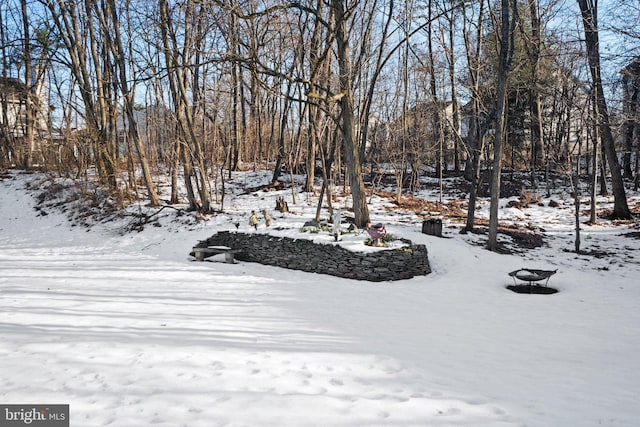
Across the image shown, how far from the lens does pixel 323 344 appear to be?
4184 millimetres

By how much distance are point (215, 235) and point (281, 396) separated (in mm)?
8313

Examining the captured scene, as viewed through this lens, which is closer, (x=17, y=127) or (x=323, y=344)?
(x=323, y=344)

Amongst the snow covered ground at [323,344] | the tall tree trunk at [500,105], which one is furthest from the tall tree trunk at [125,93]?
the tall tree trunk at [500,105]

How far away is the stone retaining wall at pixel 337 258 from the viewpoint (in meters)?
7.98

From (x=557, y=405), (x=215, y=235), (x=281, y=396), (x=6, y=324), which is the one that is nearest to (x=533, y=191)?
(x=215, y=235)

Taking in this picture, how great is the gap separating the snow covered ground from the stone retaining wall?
36cm

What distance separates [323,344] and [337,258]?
4208 millimetres

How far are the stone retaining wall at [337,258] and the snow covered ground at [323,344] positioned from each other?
0.36 meters

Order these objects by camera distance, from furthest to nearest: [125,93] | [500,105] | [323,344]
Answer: [125,93] → [500,105] → [323,344]

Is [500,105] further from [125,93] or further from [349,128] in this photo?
[125,93]

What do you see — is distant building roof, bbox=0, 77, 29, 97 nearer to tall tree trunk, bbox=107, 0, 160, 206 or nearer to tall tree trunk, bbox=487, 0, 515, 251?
tall tree trunk, bbox=107, 0, 160, 206

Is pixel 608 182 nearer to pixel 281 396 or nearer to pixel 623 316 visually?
pixel 623 316

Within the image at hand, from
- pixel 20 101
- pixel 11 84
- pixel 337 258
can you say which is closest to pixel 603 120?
pixel 337 258

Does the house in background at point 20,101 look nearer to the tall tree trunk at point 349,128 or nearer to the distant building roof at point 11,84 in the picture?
the distant building roof at point 11,84
